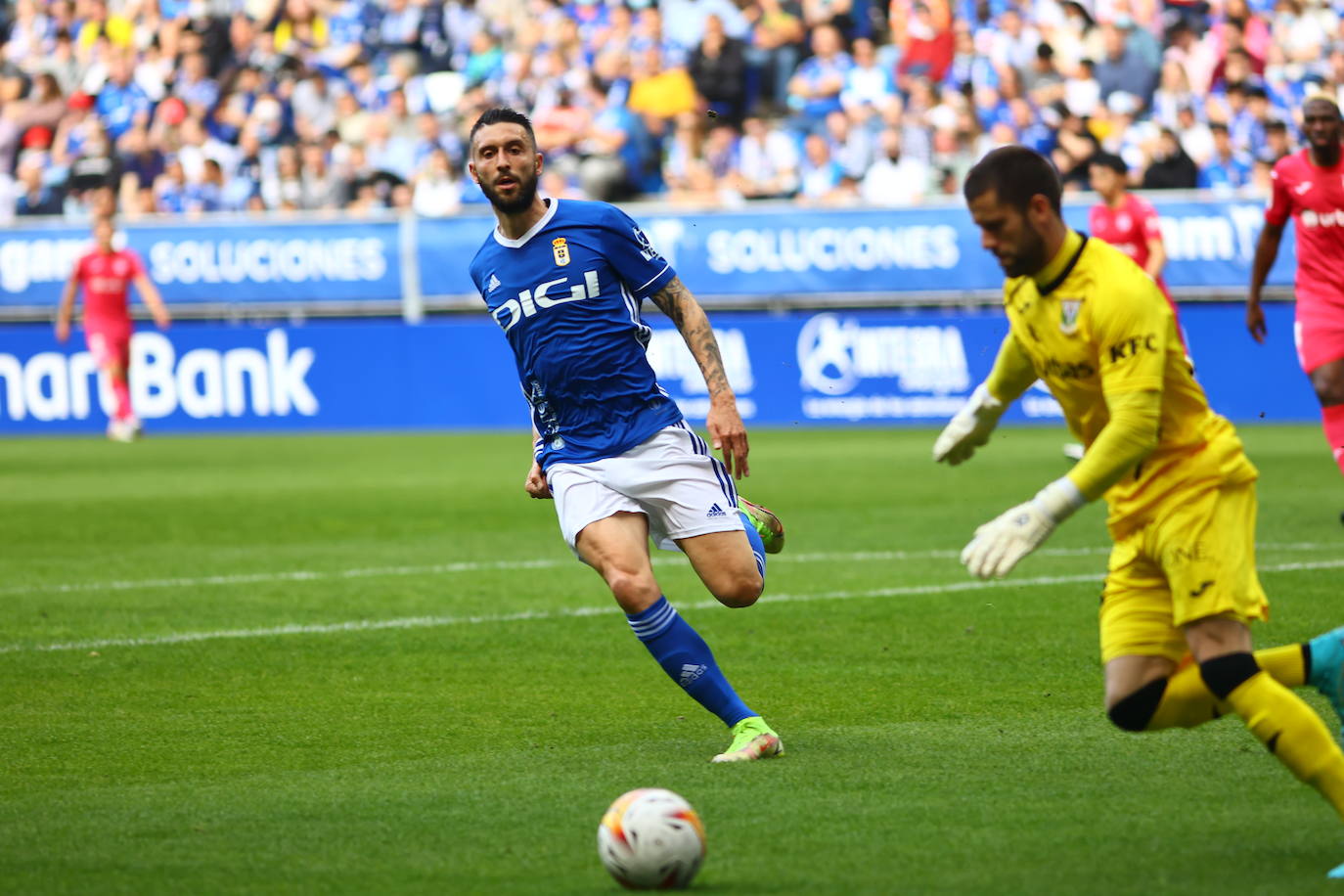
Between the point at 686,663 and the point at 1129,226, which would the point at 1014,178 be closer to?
the point at 686,663

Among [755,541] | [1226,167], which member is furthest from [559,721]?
[1226,167]

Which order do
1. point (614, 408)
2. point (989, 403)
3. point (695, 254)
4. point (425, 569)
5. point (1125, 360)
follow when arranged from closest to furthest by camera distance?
point (1125, 360), point (989, 403), point (614, 408), point (425, 569), point (695, 254)

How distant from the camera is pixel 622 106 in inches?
968

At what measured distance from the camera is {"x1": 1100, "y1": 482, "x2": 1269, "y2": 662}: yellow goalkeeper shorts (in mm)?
4633

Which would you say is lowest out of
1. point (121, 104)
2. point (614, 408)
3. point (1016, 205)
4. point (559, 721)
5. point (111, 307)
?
point (559, 721)

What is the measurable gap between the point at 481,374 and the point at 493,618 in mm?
13537

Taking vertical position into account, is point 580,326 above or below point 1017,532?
above

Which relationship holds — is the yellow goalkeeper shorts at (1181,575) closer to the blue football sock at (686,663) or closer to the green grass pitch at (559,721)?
the green grass pitch at (559,721)

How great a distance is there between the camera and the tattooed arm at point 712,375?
6.12 metres

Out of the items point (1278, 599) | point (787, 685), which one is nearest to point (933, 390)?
point (1278, 599)

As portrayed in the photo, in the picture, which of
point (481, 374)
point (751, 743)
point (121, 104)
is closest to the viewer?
point (751, 743)

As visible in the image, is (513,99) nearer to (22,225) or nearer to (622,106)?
(622,106)

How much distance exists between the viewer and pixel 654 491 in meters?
6.31

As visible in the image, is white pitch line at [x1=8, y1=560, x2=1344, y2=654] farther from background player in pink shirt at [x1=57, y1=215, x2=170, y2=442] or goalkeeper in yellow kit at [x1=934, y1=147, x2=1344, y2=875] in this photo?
background player in pink shirt at [x1=57, y1=215, x2=170, y2=442]
